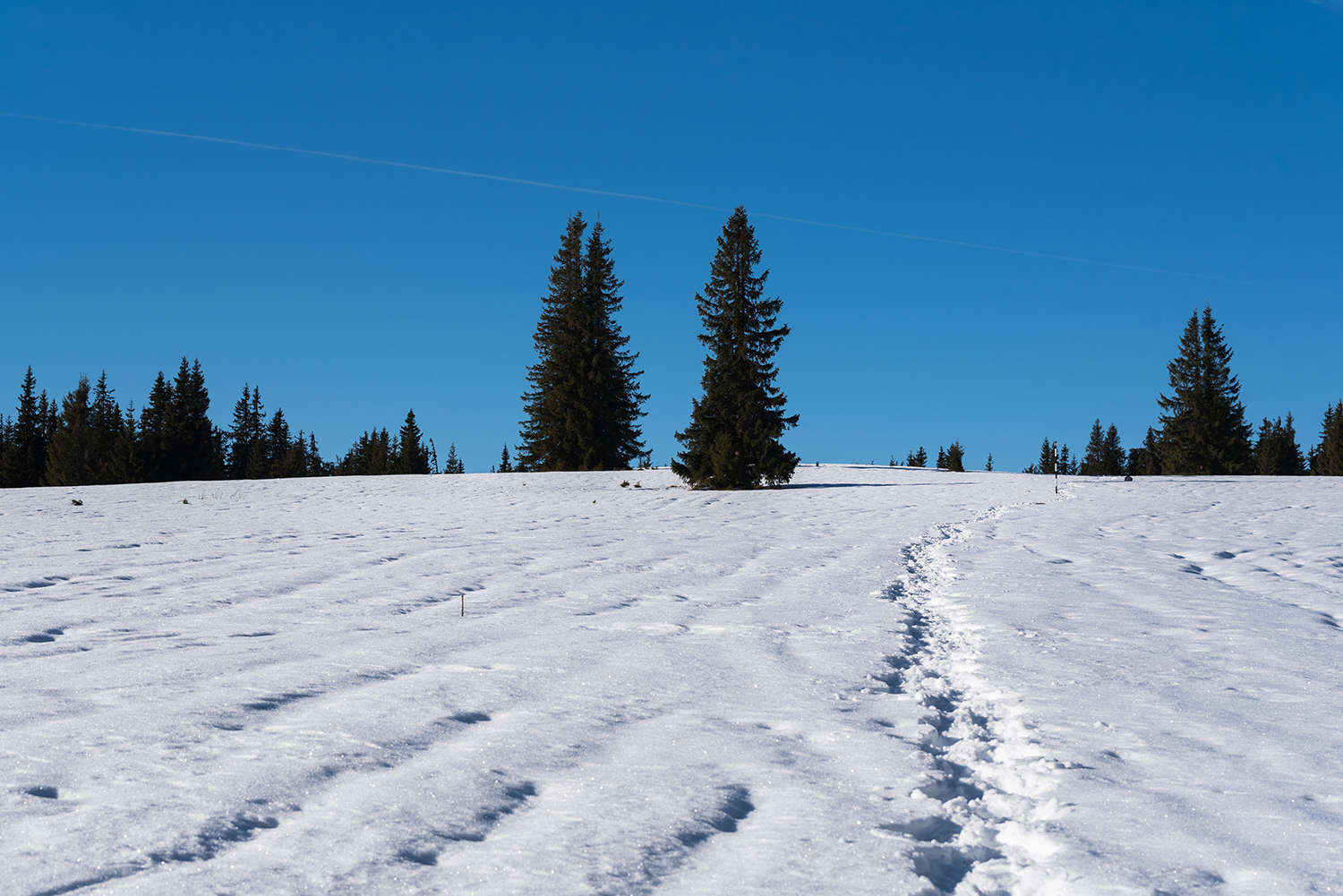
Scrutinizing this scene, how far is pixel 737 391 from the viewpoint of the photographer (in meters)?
23.5

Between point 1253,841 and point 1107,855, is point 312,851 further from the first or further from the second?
point 1253,841

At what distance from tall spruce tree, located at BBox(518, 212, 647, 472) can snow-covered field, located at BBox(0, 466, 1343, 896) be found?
2759 cm

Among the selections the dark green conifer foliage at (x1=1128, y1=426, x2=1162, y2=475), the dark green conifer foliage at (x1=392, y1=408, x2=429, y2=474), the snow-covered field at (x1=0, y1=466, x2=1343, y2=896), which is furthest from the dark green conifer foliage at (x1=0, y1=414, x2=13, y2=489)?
the dark green conifer foliage at (x1=1128, y1=426, x2=1162, y2=475)

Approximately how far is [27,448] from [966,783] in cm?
7772

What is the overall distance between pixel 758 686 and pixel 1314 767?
2.45m

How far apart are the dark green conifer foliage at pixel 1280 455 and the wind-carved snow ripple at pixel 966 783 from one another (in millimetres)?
85173

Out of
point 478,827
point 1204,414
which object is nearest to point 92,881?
point 478,827

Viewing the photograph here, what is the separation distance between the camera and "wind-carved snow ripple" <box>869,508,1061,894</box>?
2.37 metres

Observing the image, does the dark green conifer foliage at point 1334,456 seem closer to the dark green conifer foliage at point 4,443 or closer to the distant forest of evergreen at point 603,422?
the distant forest of evergreen at point 603,422

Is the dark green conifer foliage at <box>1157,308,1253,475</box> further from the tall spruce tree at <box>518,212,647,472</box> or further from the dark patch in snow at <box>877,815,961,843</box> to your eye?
the dark patch in snow at <box>877,815,961,843</box>

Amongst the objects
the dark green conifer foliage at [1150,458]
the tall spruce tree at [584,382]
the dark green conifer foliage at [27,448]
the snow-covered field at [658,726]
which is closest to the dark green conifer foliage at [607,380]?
the tall spruce tree at [584,382]

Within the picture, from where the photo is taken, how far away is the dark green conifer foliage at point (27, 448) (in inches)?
2314

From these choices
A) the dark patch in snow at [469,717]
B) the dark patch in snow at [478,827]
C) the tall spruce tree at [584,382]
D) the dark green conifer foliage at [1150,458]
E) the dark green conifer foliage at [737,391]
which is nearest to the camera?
the dark patch in snow at [478,827]

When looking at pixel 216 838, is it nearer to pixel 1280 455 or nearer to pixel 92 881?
pixel 92 881
